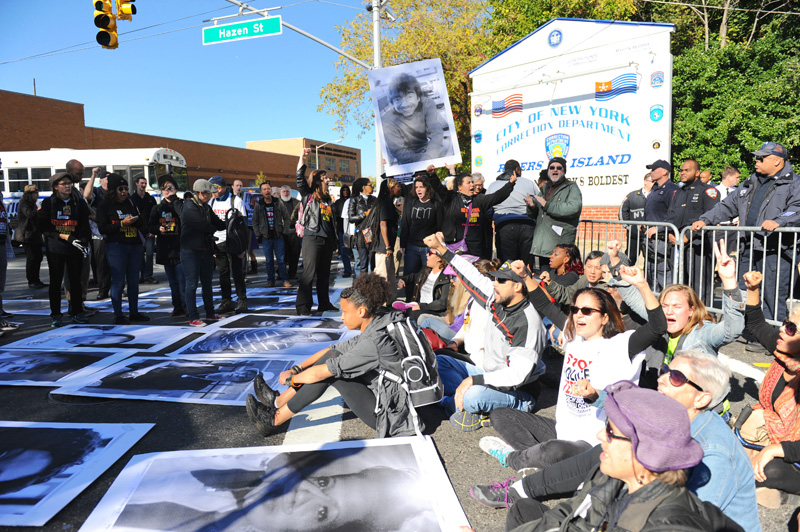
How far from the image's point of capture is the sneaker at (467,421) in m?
3.84

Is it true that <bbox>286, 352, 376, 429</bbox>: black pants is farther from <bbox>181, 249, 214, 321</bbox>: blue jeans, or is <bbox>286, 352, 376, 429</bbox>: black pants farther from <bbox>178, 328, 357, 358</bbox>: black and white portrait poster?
<bbox>181, 249, 214, 321</bbox>: blue jeans

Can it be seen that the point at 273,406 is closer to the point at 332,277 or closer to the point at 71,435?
the point at 71,435

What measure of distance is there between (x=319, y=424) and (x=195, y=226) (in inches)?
149

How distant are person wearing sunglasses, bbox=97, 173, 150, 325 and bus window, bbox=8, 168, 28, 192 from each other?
15.4 meters

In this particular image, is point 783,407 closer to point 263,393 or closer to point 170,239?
point 263,393

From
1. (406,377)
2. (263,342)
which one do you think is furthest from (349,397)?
(263,342)

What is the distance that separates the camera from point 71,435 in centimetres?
362

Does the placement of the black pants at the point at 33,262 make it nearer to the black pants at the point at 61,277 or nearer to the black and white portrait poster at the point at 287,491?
the black pants at the point at 61,277

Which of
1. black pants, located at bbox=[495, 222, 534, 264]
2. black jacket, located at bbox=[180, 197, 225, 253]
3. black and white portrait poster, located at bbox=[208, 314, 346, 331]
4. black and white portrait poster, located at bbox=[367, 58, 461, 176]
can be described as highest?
black and white portrait poster, located at bbox=[367, 58, 461, 176]

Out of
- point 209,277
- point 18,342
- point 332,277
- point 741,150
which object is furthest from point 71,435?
point 741,150

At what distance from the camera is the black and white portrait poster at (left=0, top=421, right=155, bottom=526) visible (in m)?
2.78

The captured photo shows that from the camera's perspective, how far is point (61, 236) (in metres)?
6.93

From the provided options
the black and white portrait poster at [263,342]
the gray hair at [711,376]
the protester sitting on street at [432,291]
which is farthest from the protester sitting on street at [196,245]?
the gray hair at [711,376]

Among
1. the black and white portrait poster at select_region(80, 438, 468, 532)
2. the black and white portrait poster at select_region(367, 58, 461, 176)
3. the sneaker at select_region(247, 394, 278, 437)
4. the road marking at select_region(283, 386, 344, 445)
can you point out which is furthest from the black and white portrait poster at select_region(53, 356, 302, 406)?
the black and white portrait poster at select_region(367, 58, 461, 176)
